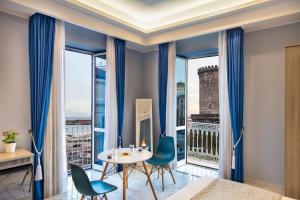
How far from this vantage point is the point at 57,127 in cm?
315

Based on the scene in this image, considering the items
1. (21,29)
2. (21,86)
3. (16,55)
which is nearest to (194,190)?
(21,86)

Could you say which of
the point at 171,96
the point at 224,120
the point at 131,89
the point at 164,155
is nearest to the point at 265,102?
the point at 224,120

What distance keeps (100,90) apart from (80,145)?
130cm

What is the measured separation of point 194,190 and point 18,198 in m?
2.20

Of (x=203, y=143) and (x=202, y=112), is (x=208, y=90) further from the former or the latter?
(x=203, y=143)

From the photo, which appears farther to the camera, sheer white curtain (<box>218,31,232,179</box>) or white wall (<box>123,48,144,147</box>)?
white wall (<box>123,48,144,147</box>)

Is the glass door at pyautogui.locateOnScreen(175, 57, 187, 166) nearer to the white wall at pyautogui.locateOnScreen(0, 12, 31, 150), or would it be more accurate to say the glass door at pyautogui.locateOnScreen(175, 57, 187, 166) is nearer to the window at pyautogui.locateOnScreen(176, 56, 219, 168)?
the window at pyautogui.locateOnScreen(176, 56, 219, 168)

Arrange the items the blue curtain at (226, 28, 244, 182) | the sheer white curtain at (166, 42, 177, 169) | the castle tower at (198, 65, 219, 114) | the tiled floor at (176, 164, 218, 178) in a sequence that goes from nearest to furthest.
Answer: the blue curtain at (226, 28, 244, 182) → the tiled floor at (176, 164, 218, 178) → the sheer white curtain at (166, 42, 177, 169) → the castle tower at (198, 65, 219, 114)

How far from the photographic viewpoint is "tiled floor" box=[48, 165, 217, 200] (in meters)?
3.08

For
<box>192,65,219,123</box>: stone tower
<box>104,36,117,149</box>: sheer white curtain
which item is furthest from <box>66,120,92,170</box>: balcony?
<box>192,65,219,123</box>: stone tower

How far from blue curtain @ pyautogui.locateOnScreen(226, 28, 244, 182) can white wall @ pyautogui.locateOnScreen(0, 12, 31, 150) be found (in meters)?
3.30

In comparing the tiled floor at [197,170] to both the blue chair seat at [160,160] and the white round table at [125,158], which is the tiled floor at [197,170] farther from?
the white round table at [125,158]

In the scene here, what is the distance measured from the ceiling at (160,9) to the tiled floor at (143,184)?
293 cm

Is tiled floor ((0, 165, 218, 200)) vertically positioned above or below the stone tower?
below
